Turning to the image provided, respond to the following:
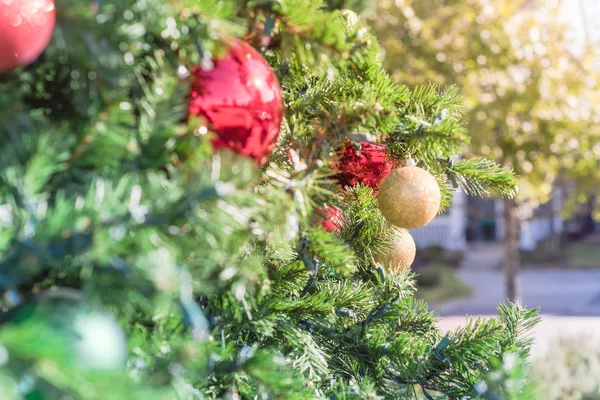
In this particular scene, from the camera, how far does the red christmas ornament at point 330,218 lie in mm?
714

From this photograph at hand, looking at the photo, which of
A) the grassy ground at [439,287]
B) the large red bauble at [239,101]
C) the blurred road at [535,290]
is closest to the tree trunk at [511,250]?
the blurred road at [535,290]

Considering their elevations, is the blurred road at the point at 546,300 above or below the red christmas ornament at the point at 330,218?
below

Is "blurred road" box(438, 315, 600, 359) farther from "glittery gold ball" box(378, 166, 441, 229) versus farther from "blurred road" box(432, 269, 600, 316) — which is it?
"glittery gold ball" box(378, 166, 441, 229)

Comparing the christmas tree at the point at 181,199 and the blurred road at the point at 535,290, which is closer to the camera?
the christmas tree at the point at 181,199

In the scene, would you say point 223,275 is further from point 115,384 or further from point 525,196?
point 525,196

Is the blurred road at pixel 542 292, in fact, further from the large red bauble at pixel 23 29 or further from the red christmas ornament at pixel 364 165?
the large red bauble at pixel 23 29

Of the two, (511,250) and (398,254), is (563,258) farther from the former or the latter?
(398,254)

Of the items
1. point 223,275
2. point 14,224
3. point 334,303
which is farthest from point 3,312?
point 334,303

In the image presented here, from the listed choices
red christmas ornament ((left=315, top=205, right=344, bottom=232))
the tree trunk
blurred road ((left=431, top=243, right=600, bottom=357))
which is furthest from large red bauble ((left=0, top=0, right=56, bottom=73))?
the tree trunk

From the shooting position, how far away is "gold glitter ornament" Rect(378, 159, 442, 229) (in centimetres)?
84

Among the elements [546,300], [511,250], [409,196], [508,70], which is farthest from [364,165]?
[546,300]

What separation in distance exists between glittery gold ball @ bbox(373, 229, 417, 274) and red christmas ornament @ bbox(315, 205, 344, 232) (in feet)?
0.43

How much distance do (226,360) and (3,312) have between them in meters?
0.24

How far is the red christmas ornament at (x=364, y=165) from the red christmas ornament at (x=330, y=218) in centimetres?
7
